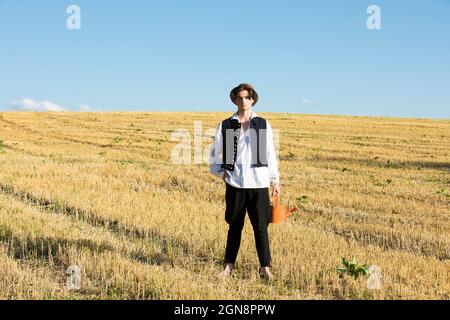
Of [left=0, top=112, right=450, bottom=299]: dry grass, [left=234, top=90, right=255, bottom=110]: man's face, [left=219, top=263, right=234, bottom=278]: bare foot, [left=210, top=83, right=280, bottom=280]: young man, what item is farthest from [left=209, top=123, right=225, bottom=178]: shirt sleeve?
[left=0, top=112, right=450, bottom=299]: dry grass

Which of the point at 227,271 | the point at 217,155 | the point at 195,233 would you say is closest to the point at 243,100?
the point at 217,155

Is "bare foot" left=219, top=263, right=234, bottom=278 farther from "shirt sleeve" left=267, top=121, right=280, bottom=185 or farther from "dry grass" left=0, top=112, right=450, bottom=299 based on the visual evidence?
"shirt sleeve" left=267, top=121, right=280, bottom=185

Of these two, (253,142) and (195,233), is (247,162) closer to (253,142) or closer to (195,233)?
(253,142)

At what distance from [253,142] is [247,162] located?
27 centimetres

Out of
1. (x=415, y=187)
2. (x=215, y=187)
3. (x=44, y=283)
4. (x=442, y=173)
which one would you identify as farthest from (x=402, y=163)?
(x=44, y=283)

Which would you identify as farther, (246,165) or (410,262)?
(410,262)

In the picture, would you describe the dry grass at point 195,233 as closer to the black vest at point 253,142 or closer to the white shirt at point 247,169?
the white shirt at point 247,169

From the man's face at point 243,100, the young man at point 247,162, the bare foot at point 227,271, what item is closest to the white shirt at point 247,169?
the young man at point 247,162

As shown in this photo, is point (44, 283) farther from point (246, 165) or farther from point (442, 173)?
point (442, 173)

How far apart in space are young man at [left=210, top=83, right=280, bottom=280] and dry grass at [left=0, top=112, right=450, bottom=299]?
2.77 feet

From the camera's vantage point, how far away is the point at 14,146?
1132 inches

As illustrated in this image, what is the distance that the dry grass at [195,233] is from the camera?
7.33 metres

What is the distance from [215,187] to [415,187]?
20.9ft

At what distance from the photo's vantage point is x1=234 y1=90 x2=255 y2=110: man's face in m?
7.49
